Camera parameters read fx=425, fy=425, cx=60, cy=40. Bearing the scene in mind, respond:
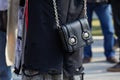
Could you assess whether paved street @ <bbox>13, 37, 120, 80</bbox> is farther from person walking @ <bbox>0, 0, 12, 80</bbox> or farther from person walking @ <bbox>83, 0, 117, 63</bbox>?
person walking @ <bbox>0, 0, 12, 80</bbox>

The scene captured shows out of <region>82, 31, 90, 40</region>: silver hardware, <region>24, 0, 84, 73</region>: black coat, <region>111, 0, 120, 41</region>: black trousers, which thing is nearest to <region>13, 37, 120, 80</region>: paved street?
<region>111, 0, 120, 41</region>: black trousers

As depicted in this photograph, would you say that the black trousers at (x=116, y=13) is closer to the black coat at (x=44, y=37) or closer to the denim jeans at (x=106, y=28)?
the denim jeans at (x=106, y=28)

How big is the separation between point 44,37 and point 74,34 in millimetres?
243

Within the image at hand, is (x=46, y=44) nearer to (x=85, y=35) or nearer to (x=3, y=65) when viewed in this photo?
(x=85, y=35)

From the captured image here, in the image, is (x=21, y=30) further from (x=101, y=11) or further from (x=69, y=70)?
(x=101, y=11)

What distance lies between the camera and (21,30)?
10.8 ft

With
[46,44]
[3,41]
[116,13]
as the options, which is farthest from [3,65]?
[116,13]

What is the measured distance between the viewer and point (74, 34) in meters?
3.13

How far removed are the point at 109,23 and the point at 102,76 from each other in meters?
1.09

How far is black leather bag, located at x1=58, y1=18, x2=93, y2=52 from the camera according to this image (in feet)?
9.98

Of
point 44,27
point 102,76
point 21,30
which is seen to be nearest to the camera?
A: point 44,27

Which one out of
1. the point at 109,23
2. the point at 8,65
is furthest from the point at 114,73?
the point at 8,65

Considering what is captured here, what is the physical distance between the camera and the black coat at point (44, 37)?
9.91 feet

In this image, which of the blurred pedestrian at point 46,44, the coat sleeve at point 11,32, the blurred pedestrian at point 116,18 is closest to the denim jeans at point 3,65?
the coat sleeve at point 11,32
